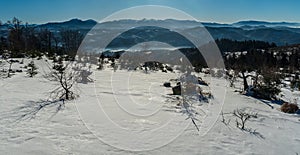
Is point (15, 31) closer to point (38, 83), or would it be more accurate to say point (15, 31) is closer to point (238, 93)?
point (38, 83)

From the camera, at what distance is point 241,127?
528 cm

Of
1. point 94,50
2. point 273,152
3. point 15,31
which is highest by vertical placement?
point 15,31

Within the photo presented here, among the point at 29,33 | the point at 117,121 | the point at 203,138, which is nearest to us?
the point at 203,138

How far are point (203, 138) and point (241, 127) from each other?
1.20m

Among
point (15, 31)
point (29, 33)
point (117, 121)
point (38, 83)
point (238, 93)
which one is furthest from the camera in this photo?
point (29, 33)

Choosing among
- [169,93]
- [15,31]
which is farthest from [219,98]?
[15,31]

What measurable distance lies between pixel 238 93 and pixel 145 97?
4.52 metres

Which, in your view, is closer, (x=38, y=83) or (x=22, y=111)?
(x=22, y=111)

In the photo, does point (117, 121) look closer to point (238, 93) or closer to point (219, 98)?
point (219, 98)

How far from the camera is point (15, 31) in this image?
26.7 m

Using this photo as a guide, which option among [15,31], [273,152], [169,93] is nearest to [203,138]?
[273,152]

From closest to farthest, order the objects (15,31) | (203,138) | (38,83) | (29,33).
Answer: (203,138) < (38,83) < (15,31) < (29,33)

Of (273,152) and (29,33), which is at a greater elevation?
(29,33)

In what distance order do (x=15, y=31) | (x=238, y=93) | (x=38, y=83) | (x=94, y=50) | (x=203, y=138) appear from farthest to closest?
(x=15, y=31), (x=94, y=50), (x=238, y=93), (x=38, y=83), (x=203, y=138)
